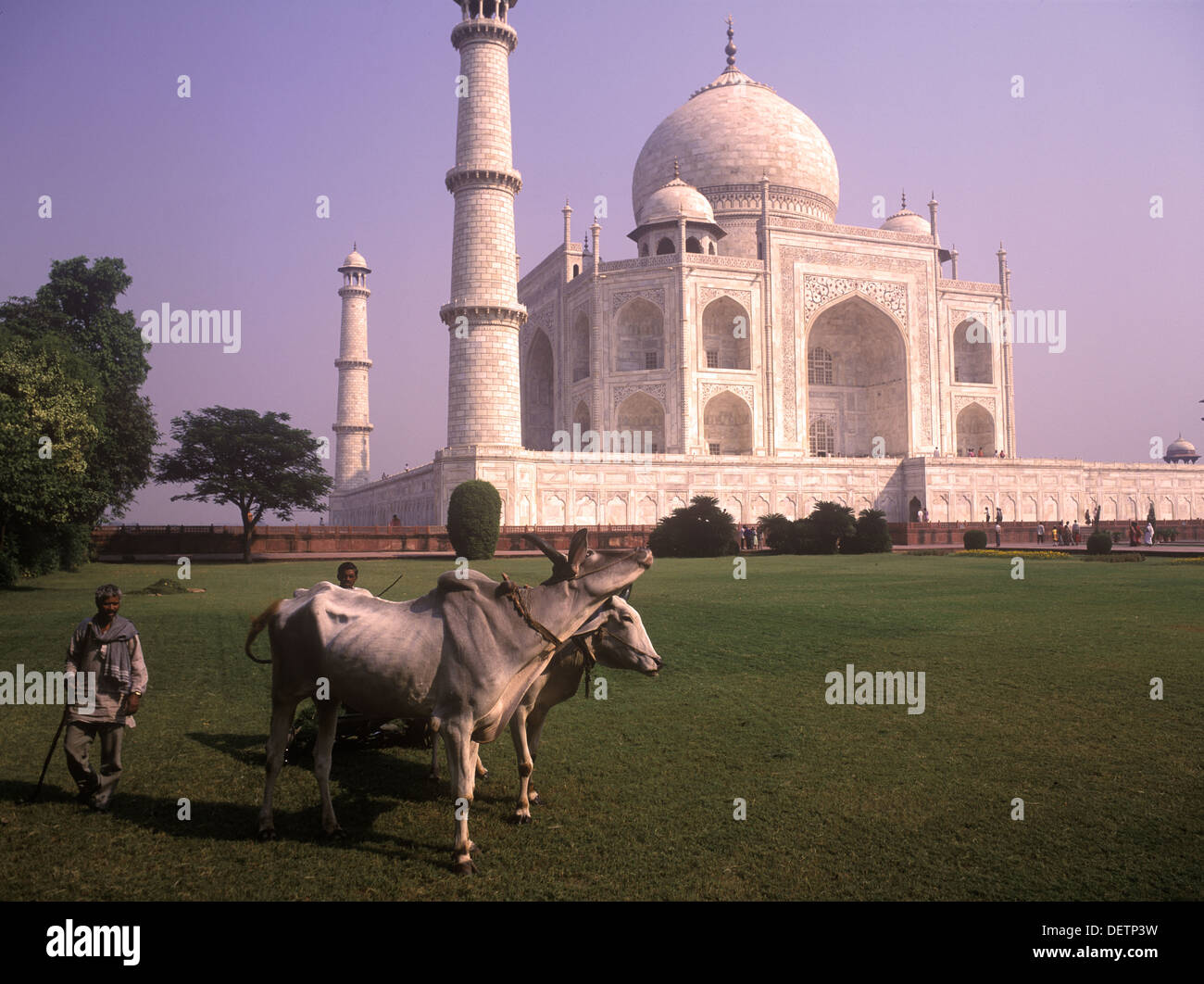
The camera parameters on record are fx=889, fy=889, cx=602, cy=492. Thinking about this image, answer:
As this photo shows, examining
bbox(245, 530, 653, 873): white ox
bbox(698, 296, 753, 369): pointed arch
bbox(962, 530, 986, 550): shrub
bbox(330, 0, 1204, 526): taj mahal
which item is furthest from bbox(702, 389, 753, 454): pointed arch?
bbox(245, 530, 653, 873): white ox

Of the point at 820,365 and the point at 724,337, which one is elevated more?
the point at 724,337

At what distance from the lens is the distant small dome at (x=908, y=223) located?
45.4 meters

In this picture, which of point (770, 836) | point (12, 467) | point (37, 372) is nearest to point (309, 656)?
point (770, 836)

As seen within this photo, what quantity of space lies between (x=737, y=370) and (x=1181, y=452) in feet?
107

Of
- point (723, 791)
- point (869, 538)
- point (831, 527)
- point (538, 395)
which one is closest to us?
point (723, 791)

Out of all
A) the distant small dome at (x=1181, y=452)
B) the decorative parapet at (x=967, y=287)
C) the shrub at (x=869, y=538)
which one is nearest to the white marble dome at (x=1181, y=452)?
the distant small dome at (x=1181, y=452)

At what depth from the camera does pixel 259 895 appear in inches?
136

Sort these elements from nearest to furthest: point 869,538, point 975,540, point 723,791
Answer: point 723,791 < point 869,538 < point 975,540

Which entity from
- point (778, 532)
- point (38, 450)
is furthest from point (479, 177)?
point (38, 450)

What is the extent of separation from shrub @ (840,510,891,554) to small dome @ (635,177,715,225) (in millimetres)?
18276

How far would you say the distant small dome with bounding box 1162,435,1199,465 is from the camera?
53250 millimetres

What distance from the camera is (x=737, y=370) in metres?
39.0

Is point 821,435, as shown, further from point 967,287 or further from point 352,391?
point 352,391
